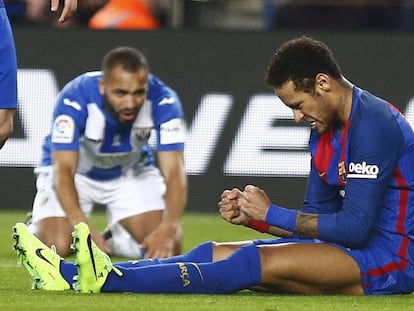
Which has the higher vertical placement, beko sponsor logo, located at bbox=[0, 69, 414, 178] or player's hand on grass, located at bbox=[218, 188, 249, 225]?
player's hand on grass, located at bbox=[218, 188, 249, 225]

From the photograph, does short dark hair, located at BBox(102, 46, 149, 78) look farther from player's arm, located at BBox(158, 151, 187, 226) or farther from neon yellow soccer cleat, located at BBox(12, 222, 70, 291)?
neon yellow soccer cleat, located at BBox(12, 222, 70, 291)

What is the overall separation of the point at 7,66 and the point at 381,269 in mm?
2281

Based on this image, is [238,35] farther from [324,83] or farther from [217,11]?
[324,83]

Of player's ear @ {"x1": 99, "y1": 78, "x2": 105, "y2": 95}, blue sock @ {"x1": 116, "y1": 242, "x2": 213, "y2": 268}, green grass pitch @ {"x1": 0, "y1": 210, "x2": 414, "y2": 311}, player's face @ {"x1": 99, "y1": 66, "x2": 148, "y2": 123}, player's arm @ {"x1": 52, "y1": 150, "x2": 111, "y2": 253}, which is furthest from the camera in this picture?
player's ear @ {"x1": 99, "y1": 78, "x2": 105, "y2": 95}

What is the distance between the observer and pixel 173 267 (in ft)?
20.5

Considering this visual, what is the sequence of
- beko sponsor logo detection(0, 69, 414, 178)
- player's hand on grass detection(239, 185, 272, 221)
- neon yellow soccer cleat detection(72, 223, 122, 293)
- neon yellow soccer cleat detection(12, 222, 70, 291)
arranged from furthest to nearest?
beko sponsor logo detection(0, 69, 414, 178) → neon yellow soccer cleat detection(12, 222, 70, 291) → player's hand on grass detection(239, 185, 272, 221) → neon yellow soccer cleat detection(72, 223, 122, 293)

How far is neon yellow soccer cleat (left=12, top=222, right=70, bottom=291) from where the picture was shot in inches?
248

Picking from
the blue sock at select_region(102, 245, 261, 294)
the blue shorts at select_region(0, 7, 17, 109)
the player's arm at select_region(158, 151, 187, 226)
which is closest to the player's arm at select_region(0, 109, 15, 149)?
the blue shorts at select_region(0, 7, 17, 109)

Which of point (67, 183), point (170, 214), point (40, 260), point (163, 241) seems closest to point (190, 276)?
point (40, 260)

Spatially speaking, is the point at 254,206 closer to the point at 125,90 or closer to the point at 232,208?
the point at 232,208

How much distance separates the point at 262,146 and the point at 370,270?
583 cm

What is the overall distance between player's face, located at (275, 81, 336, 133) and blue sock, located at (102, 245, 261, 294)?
687 millimetres

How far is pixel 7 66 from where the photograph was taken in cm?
703

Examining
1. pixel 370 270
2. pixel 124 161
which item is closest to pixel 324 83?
pixel 370 270
